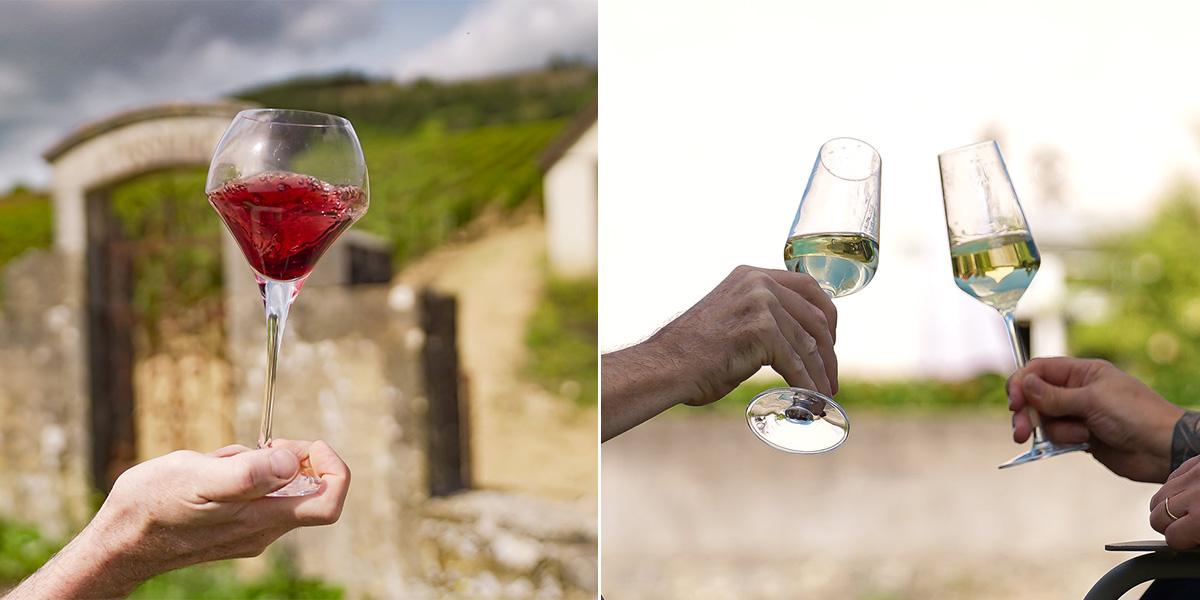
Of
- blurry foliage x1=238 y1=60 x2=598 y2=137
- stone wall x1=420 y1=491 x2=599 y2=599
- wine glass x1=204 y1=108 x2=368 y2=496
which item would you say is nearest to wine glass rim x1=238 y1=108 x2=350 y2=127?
wine glass x1=204 y1=108 x2=368 y2=496

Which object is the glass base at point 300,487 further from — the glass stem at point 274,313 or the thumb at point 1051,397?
the thumb at point 1051,397

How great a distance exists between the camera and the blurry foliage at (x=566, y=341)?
7023 mm

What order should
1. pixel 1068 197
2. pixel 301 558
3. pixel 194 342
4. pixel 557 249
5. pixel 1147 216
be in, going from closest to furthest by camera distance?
pixel 301 558
pixel 194 342
pixel 557 249
pixel 1147 216
pixel 1068 197

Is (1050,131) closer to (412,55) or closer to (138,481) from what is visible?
(412,55)

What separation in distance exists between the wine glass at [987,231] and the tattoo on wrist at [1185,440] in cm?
19

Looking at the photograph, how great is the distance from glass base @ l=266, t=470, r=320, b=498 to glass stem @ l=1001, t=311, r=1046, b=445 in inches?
43.1

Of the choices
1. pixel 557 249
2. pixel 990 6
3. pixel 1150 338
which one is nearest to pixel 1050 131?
pixel 990 6

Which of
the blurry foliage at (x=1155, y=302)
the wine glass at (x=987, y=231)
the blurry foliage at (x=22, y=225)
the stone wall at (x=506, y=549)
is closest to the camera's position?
the wine glass at (x=987, y=231)

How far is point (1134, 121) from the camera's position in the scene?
8625 millimetres

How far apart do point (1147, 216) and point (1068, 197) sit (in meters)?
0.71

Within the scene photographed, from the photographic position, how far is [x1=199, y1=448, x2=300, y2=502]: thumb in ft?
3.36

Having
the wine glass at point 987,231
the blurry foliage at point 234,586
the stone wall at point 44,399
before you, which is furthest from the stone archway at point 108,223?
the wine glass at point 987,231

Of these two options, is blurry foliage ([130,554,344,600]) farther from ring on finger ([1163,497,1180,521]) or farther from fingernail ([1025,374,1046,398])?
ring on finger ([1163,497,1180,521])

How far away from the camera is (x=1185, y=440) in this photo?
5.15 feet
